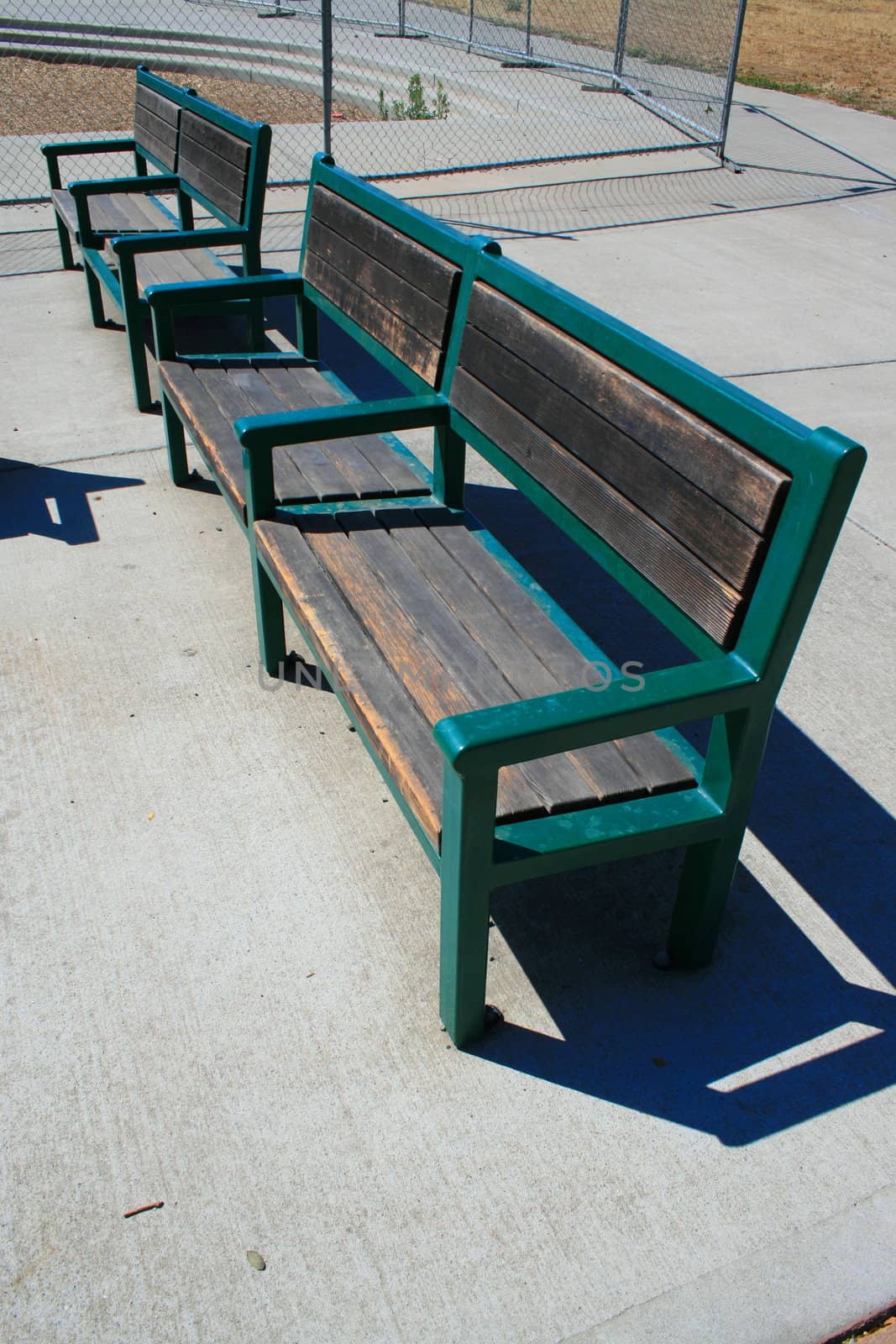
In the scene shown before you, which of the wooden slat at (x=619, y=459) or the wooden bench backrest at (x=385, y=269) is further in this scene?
the wooden bench backrest at (x=385, y=269)

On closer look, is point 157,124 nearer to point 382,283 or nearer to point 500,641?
point 382,283

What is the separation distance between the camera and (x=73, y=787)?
9.73 ft

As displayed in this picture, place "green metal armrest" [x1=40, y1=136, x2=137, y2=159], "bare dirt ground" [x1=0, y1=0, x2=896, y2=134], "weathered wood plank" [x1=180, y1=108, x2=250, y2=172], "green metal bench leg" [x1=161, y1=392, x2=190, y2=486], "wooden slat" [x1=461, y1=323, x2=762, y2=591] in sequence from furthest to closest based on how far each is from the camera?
1. "bare dirt ground" [x1=0, y1=0, x2=896, y2=134]
2. "green metal armrest" [x1=40, y1=136, x2=137, y2=159]
3. "weathered wood plank" [x1=180, y1=108, x2=250, y2=172]
4. "green metal bench leg" [x1=161, y1=392, x2=190, y2=486]
5. "wooden slat" [x1=461, y1=323, x2=762, y2=591]

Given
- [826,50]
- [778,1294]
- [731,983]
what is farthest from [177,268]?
[826,50]

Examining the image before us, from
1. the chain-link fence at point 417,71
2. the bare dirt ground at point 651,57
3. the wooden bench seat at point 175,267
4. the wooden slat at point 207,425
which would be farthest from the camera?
the bare dirt ground at point 651,57

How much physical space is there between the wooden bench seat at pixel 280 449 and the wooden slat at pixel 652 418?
0.62 meters

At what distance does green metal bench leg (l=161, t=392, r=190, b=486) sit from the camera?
426 centimetres

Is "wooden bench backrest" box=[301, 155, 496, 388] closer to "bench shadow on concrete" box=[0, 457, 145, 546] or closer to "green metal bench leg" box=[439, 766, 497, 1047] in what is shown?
"bench shadow on concrete" box=[0, 457, 145, 546]

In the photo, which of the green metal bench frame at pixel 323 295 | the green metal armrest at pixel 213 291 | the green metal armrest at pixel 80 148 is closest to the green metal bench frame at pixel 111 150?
the green metal armrest at pixel 80 148

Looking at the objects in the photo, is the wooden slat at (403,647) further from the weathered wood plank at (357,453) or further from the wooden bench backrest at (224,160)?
the wooden bench backrest at (224,160)

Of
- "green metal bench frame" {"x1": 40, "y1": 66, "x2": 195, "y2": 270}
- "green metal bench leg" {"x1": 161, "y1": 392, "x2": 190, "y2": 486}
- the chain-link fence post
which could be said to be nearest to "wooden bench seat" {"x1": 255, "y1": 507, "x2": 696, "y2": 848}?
"green metal bench leg" {"x1": 161, "y1": 392, "x2": 190, "y2": 486}

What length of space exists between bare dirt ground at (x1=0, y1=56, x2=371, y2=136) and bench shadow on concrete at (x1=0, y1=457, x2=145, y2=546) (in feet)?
24.4

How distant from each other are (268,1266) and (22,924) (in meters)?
1.02

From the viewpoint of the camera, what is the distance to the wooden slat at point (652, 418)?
6.68ft
